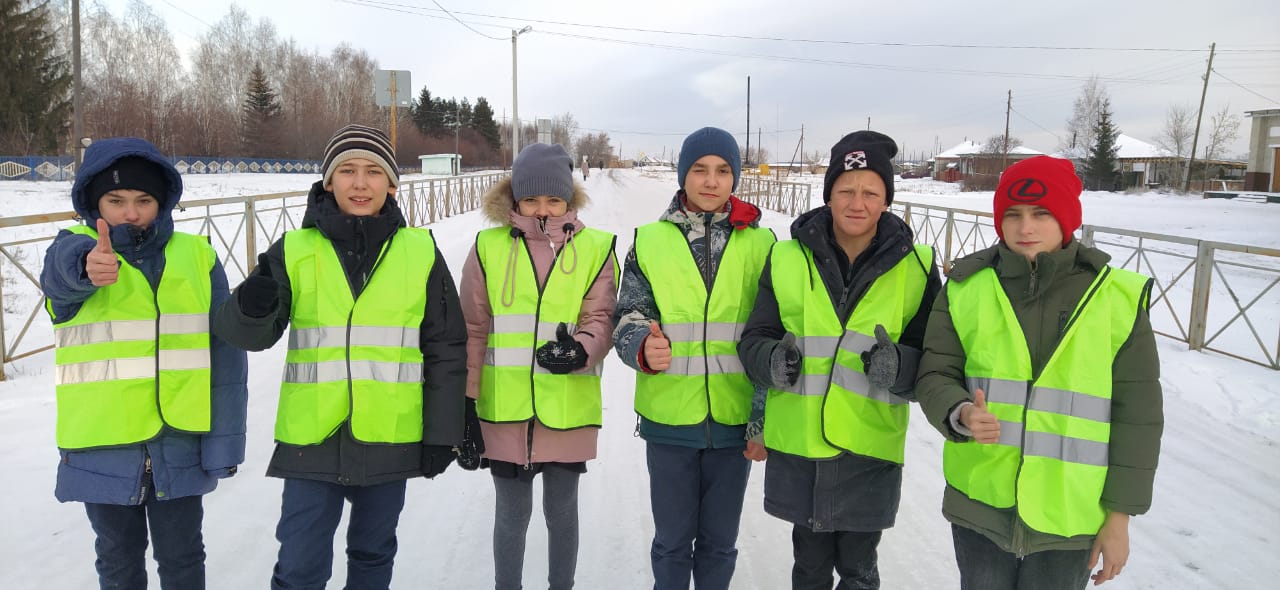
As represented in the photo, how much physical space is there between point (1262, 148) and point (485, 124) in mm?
75195

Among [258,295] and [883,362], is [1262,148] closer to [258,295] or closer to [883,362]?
[883,362]

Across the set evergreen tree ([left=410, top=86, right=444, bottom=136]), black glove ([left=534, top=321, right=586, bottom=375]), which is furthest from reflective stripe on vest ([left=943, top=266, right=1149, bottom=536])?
evergreen tree ([left=410, top=86, right=444, bottom=136])

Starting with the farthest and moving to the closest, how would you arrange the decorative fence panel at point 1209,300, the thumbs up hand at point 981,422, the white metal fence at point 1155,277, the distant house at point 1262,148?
the distant house at point 1262,148
the decorative fence panel at point 1209,300
the white metal fence at point 1155,277
the thumbs up hand at point 981,422

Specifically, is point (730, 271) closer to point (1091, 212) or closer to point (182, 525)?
point (182, 525)

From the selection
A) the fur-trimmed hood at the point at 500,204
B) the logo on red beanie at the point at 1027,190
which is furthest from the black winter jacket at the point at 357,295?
the logo on red beanie at the point at 1027,190

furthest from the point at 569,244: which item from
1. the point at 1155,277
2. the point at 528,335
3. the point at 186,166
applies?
the point at 186,166

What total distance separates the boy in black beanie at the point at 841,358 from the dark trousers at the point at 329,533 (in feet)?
4.17

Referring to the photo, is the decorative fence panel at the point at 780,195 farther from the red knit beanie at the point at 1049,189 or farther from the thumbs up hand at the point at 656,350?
the red knit beanie at the point at 1049,189

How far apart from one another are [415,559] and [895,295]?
2297 mm

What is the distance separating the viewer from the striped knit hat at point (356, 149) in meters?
2.37

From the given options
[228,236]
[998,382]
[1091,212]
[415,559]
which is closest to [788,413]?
[998,382]

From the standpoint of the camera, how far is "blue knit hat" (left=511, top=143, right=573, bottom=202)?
266 centimetres

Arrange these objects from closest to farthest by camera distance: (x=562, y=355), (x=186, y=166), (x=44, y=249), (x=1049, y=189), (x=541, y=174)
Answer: (x=1049, y=189) < (x=562, y=355) < (x=541, y=174) < (x=44, y=249) < (x=186, y=166)

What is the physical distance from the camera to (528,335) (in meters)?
A: 2.58
